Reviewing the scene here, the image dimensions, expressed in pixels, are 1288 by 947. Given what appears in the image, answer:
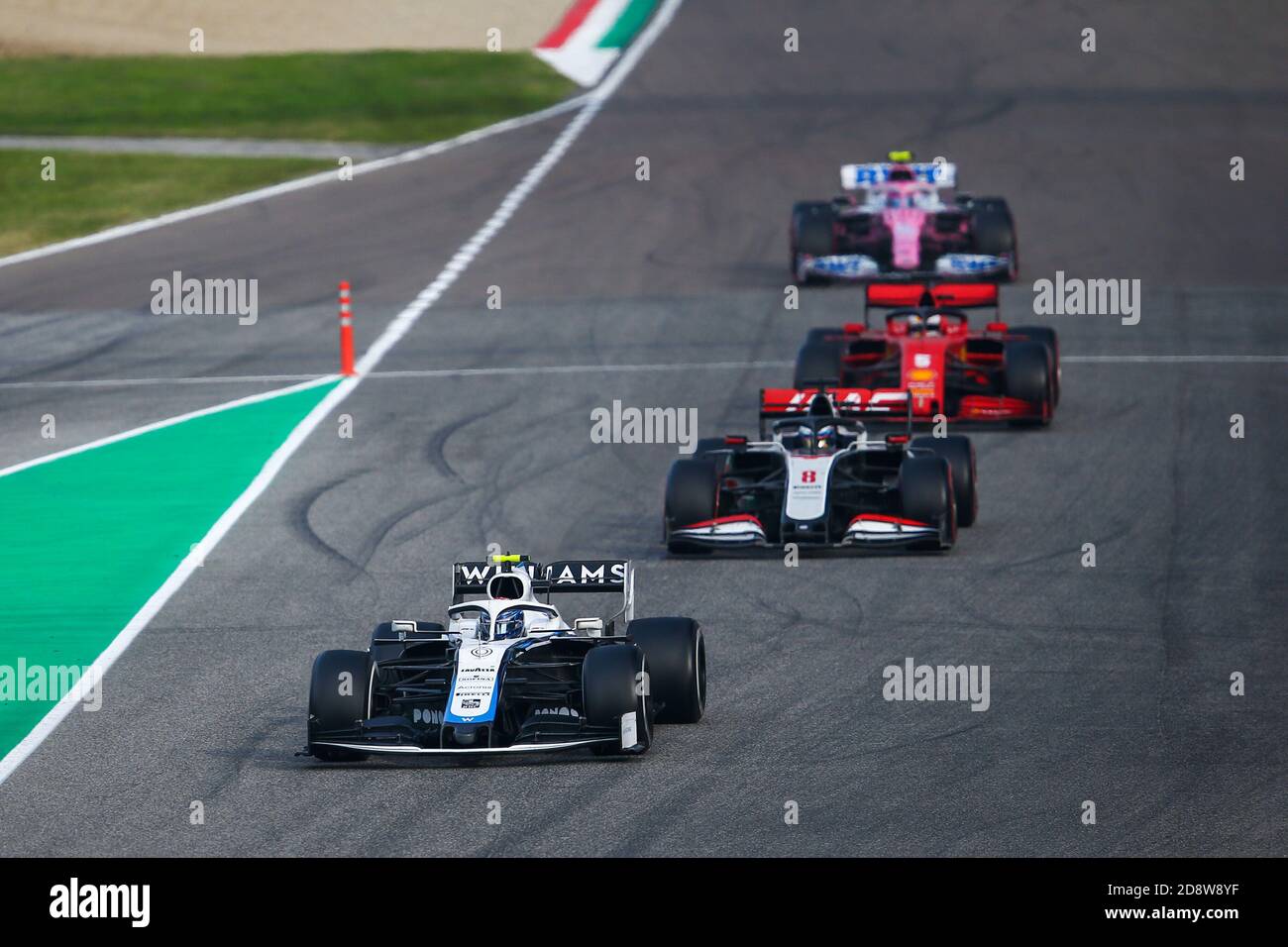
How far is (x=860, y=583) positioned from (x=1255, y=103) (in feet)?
89.8

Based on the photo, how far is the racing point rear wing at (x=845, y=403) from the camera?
2117cm

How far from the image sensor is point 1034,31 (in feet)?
157

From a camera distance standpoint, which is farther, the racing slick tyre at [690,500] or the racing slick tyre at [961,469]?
the racing slick tyre at [961,469]

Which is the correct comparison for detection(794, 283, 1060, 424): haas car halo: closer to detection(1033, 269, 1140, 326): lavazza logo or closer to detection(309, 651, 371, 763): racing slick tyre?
detection(1033, 269, 1140, 326): lavazza logo

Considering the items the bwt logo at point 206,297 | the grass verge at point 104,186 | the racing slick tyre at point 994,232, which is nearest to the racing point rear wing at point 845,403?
the racing slick tyre at point 994,232

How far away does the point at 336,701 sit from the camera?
13.7 m

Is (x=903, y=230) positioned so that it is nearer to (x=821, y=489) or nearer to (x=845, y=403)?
(x=845, y=403)

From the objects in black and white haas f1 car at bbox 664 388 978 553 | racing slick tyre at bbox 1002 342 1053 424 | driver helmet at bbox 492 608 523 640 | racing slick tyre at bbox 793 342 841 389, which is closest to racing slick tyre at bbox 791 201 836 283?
racing slick tyre at bbox 793 342 841 389

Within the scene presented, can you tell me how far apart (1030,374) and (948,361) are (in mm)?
917

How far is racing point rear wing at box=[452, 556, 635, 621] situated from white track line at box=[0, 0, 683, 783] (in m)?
2.70

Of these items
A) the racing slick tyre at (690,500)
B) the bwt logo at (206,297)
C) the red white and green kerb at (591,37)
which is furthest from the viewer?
the red white and green kerb at (591,37)

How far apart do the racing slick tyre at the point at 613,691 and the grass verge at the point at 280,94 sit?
2911 centimetres

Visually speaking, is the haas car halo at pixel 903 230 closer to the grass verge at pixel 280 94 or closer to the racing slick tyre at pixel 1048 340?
the racing slick tyre at pixel 1048 340

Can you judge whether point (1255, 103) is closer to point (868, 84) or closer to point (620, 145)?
point (868, 84)
